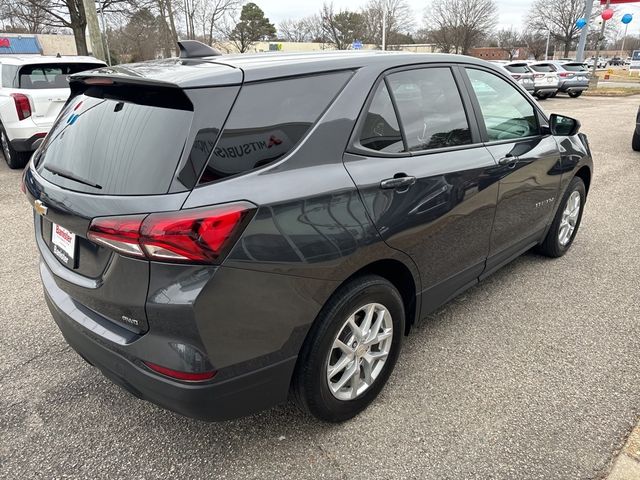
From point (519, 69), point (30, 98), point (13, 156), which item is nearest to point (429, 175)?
point (30, 98)

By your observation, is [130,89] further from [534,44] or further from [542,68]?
[534,44]

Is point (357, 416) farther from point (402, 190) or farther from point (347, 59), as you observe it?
point (347, 59)

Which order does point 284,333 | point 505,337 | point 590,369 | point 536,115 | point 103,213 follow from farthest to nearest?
point 536,115 → point 505,337 → point 590,369 → point 284,333 → point 103,213

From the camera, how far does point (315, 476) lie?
2.12 meters

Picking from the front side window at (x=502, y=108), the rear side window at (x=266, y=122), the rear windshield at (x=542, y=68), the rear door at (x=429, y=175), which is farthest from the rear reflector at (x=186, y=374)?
the rear windshield at (x=542, y=68)

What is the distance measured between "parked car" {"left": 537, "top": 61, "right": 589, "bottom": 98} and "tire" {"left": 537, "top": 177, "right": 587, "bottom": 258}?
20.7 meters

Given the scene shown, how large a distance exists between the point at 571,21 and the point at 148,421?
69233 mm

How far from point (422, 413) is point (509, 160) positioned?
1.72m

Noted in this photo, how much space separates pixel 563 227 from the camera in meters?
4.33

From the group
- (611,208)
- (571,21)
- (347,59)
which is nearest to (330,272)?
(347,59)

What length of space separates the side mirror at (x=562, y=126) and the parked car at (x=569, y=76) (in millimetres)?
21226

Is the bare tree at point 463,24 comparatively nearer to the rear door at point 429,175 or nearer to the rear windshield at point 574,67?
the rear windshield at point 574,67

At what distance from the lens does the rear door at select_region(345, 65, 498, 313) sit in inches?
89.4

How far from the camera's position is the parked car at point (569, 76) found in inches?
879
